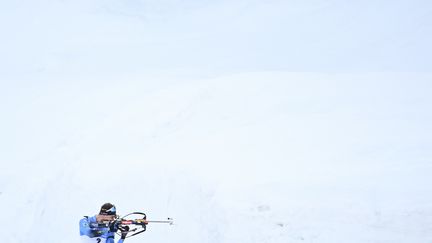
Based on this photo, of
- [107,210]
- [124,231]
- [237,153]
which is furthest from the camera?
[237,153]

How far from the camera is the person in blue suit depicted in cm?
668

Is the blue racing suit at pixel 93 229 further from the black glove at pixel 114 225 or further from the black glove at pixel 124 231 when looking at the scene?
the black glove at pixel 124 231

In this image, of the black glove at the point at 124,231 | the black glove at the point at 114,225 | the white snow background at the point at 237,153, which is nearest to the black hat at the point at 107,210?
the black glove at the point at 114,225

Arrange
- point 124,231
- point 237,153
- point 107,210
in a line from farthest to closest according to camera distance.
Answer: point 237,153 → point 107,210 → point 124,231

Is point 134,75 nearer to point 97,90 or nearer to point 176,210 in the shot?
point 97,90

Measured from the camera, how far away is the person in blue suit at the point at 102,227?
6.68 metres

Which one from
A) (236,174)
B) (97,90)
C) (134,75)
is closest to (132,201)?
A: (236,174)

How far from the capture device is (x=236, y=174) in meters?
9.07

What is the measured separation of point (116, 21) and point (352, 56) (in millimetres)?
25109

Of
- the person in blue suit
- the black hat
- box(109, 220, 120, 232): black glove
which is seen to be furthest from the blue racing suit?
the black hat

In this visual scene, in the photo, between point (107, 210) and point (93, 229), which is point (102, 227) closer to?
point (93, 229)

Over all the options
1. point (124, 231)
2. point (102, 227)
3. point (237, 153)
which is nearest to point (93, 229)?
point (102, 227)

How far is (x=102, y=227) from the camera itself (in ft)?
22.3

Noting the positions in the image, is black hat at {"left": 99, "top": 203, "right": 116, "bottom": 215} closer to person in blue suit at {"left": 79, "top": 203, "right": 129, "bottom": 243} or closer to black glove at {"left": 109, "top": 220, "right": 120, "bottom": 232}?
person in blue suit at {"left": 79, "top": 203, "right": 129, "bottom": 243}
